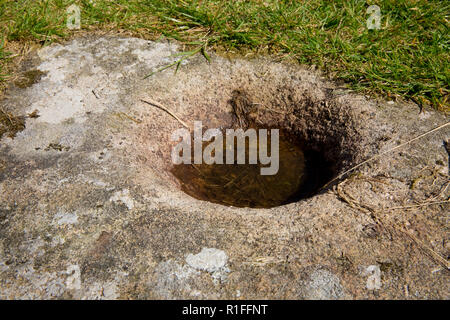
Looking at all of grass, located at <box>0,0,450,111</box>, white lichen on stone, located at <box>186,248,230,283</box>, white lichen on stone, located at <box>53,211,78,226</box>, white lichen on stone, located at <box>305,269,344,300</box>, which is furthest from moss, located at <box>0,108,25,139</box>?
white lichen on stone, located at <box>305,269,344,300</box>

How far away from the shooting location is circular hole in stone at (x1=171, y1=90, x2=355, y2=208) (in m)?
2.64

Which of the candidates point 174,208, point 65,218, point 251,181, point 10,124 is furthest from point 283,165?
point 10,124

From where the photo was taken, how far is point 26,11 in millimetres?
3342

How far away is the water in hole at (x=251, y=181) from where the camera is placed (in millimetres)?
2629

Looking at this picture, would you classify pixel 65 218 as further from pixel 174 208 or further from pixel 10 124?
pixel 10 124

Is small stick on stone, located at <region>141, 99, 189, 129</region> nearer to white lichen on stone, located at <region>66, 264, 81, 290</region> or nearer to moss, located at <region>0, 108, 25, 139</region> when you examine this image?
moss, located at <region>0, 108, 25, 139</region>

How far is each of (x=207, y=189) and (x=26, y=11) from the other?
2.13 m

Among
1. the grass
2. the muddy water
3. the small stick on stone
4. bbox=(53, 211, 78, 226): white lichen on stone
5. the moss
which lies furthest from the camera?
the grass

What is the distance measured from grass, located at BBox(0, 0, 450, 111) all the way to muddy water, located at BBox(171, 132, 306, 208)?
0.74 metres

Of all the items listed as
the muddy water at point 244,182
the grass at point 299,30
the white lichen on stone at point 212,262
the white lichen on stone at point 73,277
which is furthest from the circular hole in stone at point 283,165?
the white lichen on stone at point 73,277

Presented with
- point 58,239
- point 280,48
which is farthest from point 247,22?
point 58,239

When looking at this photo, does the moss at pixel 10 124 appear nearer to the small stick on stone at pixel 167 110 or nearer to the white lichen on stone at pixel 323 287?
the small stick on stone at pixel 167 110

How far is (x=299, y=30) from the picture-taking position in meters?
3.23
